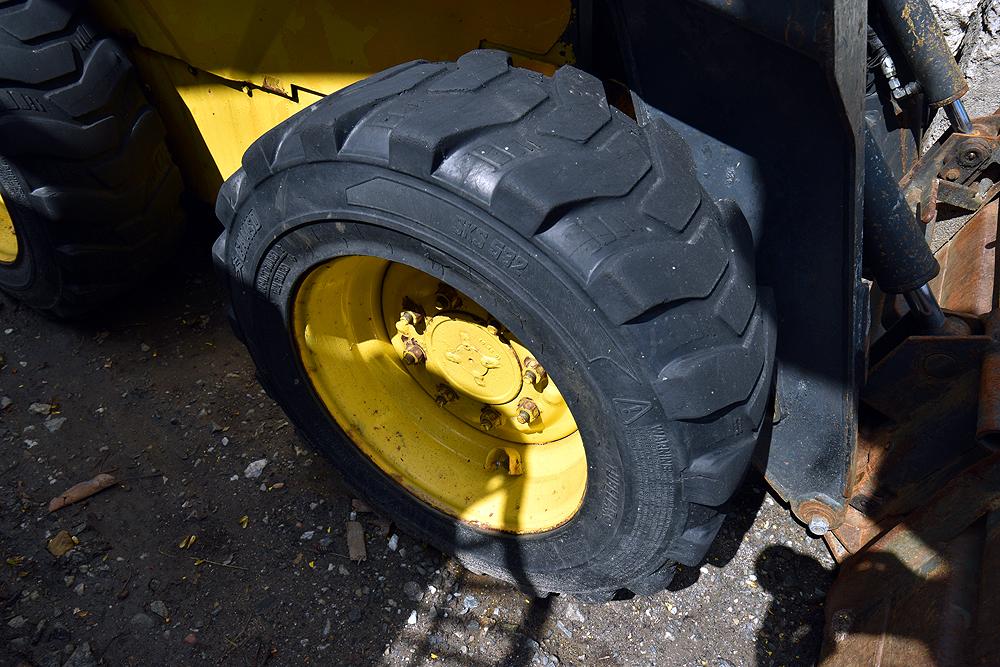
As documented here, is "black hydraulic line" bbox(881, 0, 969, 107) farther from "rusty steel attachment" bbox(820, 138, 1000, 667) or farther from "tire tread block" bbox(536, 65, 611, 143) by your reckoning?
"tire tread block" bbox(536, 65, 611, 143)

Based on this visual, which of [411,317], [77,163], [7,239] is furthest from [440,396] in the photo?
[7,239]

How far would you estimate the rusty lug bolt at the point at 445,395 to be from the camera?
2.25 metres

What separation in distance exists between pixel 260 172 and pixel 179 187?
4.45 ft

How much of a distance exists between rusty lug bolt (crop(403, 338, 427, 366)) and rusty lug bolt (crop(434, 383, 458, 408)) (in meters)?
0.11

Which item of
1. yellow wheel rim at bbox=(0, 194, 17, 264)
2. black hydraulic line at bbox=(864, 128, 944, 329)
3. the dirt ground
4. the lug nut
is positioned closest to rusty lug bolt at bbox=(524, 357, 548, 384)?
the lug nut

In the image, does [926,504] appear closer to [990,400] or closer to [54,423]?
[990,400]

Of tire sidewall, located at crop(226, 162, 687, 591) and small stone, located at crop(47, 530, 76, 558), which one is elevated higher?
tire sidewall, located at crop(226, 162, 687, 591)

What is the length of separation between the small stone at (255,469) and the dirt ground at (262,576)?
2cm

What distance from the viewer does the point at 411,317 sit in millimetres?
2102

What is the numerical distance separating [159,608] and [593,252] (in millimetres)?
1775

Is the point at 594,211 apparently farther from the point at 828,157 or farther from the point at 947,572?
the point at 947,572

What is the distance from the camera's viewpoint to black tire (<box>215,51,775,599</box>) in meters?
1.38

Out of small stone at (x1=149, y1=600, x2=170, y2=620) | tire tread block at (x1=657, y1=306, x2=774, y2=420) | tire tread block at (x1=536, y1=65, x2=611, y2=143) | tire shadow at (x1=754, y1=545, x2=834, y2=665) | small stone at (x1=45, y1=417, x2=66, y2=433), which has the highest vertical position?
tire tread block at (x1=536, y1=65, x2=611, y2=143)

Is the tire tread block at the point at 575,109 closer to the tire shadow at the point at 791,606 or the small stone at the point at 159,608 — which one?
the tire shadow at the point at 791,606
